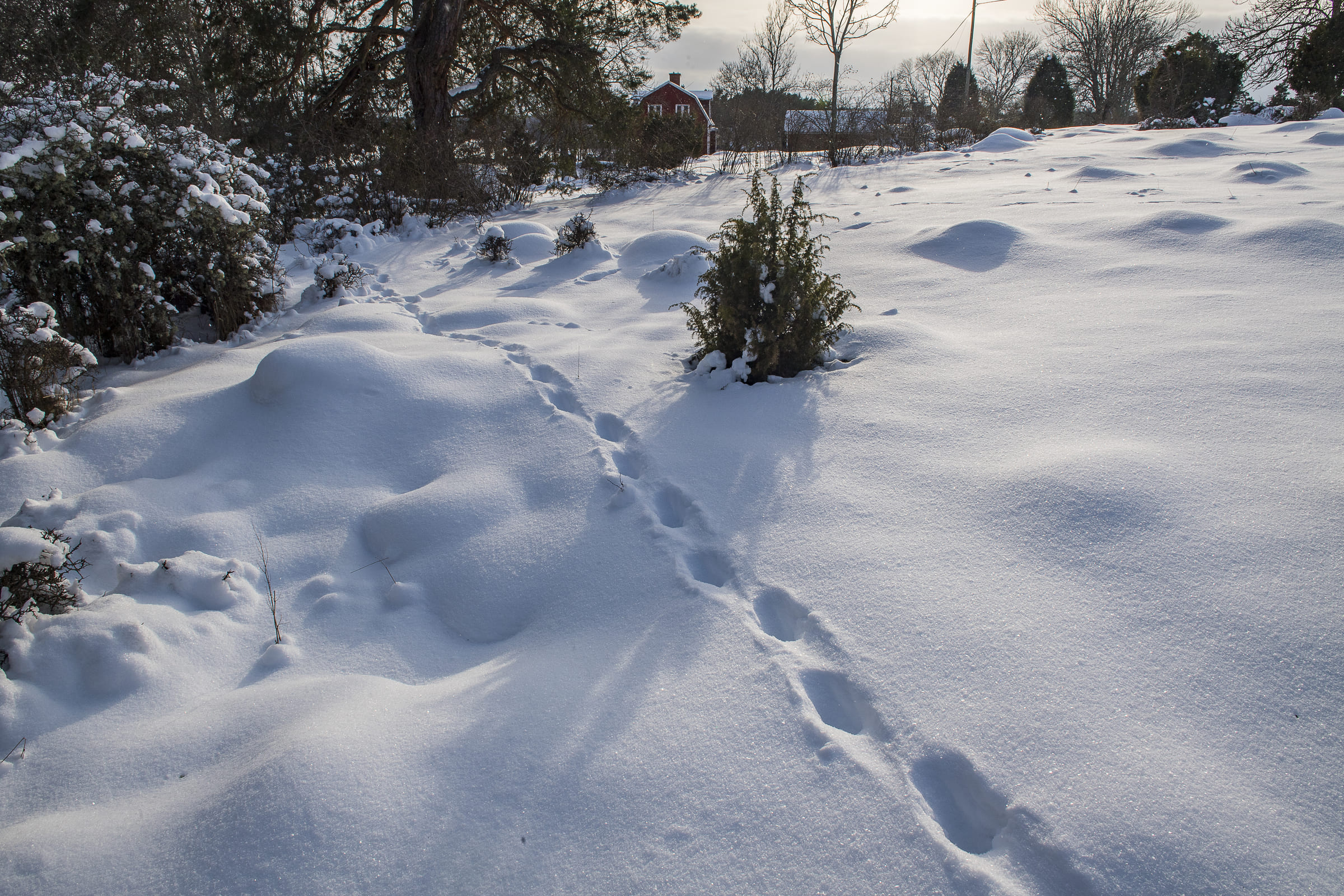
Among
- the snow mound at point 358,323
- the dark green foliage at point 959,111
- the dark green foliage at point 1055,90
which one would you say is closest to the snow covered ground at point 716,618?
the snow mound at point 358,323

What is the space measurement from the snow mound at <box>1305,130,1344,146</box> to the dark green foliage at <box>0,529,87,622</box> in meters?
12.5

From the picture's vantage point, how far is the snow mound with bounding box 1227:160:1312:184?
Answer: 6.75 metres

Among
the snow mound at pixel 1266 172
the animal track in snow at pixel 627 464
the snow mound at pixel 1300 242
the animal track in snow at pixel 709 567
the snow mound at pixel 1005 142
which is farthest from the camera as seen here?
the snow mound at pixel 1005 142

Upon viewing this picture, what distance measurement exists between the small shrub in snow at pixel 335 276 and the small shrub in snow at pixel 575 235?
1969mm

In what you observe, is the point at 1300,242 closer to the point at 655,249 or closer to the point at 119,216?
A: the point at 655,249

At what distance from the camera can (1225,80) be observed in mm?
16422

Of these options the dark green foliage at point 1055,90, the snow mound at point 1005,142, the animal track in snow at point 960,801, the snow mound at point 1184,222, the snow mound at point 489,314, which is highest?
the dark green foliage at point 1055,90

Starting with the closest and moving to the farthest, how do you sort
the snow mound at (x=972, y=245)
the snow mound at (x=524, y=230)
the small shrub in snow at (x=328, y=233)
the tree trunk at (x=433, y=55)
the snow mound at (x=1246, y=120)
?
the snow mound at (x=972, y=245) → the small shrub in snow at (x=328, y=233) → the snow mound at (x=524, y=230) → the tree trunk at (x=433, y=55) → the snow mound at (x=1246, y=120)

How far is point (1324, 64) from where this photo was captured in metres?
13.6

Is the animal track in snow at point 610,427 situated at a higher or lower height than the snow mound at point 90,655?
higher

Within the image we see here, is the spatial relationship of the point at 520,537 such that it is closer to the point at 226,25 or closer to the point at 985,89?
the point at 226,25

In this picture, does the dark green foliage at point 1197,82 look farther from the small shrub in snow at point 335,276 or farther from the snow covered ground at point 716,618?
the small shrub in snow at point 335,276

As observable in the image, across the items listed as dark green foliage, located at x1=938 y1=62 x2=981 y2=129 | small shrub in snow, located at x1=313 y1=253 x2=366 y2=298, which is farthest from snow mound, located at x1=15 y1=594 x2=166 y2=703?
dark green foliage, located at x1=938 y1=62 x2=981 y2=129

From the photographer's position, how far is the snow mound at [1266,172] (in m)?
6.75
